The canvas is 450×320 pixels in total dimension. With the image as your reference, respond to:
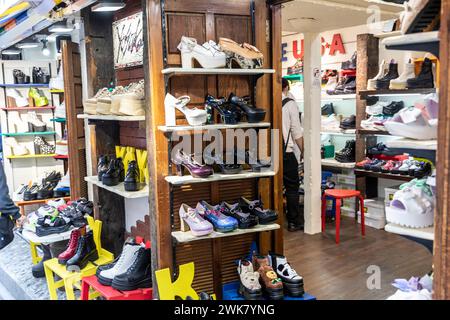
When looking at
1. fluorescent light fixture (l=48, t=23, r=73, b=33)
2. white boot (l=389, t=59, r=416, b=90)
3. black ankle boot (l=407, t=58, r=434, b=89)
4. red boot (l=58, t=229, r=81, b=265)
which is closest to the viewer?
black ankle boot (l=407, t=58, r=434, b=89)

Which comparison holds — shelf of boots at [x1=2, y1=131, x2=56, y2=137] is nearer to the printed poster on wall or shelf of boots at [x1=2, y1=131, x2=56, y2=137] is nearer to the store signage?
the printed poster on wall

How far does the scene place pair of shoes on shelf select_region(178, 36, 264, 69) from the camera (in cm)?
313

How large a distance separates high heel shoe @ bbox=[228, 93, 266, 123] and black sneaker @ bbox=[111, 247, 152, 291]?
1268mm

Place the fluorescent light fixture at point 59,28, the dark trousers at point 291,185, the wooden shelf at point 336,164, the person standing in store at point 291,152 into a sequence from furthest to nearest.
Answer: the wooden shelf at point 336,164 < the dark trousers at point 291,185 < the person standing in store at point 291,152 < the fluorescent light fixture at point 59,28

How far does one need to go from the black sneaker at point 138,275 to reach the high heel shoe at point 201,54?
56.5 inches

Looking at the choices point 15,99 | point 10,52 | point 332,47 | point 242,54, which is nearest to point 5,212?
point 242,54

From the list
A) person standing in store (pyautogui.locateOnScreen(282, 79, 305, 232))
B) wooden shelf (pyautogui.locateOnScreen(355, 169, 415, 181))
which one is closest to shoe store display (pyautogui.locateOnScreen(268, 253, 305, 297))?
person standing in store (pyautogui.locateOnScreen(282, 79, 305, 232))

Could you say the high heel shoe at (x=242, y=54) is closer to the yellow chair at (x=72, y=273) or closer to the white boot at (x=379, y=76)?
the yellow chair at (x=72, y=273)

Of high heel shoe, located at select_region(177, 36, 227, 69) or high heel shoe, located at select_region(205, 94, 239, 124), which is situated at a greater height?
high heel shoe, located at select_region(177, 36, 227, 69)

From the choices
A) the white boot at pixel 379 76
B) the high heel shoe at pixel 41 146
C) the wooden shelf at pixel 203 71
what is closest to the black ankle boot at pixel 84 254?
the wooden shelf at pixel 203 71

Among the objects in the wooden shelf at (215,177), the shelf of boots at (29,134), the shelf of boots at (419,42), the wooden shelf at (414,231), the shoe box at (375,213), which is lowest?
the shoe box at (375,213)

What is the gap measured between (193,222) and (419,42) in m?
1.87

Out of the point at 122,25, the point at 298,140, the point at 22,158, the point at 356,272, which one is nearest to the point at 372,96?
the point at 298,140

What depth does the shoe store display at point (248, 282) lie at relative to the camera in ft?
10.5
